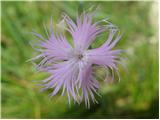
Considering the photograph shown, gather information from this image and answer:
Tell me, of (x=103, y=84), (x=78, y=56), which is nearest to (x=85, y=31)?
(x=78, y=56)

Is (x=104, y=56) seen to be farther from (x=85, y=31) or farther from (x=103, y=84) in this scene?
(x=103, y=84)

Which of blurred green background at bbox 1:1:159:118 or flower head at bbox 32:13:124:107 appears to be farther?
blurred green background at bbox 1:1:159:118

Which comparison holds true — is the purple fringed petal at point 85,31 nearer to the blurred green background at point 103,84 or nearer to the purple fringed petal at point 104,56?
the purple fringed petal at point 104,56

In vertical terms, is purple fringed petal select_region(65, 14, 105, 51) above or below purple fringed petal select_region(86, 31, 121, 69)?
above

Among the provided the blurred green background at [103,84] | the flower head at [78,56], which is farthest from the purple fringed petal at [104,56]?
the blurred green background at [103,84]

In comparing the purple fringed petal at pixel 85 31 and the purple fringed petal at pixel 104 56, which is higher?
the purple fringed petal at pixel 85 31

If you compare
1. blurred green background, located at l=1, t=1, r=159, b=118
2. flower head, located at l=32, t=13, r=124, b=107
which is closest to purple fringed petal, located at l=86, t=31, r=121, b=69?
flower head, located at l=32, t=13, r=124, b=107

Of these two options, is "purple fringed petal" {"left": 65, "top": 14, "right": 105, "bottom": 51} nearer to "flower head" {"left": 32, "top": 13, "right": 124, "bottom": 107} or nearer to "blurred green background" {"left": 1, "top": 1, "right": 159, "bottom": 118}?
"flower head" {"left": 32, "top": 13, "right": 124, "bottom": 107}
